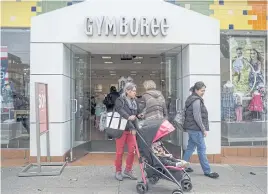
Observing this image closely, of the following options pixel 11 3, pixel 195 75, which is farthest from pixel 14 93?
pixel 195 75

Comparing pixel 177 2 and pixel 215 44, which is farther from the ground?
pixel 177 2

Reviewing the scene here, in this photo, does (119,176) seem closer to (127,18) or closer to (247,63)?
(127,18)

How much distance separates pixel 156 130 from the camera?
15.5 ft

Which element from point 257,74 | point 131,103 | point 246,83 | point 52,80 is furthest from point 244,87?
point 52,80

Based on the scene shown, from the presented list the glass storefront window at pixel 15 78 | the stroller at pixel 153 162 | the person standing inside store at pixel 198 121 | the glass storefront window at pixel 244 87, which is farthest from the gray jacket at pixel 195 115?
the glass storefront window at pixel 15 78

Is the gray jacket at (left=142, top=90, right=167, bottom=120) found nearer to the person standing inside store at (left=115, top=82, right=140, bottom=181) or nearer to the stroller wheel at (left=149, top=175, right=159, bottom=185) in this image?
the person standing inside store at (left=115, top=82, right=140, bottom=181)

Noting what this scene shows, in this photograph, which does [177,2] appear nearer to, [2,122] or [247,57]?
[247,57]

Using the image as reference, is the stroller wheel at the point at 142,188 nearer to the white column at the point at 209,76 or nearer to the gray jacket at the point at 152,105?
the gray jacket at the point at 152,105

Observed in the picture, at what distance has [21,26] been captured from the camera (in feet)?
25.5

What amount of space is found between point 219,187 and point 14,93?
17.5 feet

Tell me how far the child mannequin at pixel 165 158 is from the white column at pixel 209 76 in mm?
2077

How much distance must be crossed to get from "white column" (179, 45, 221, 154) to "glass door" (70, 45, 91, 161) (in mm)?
2534

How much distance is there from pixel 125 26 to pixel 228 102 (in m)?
3.41

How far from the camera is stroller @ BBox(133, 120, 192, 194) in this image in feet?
15.5
